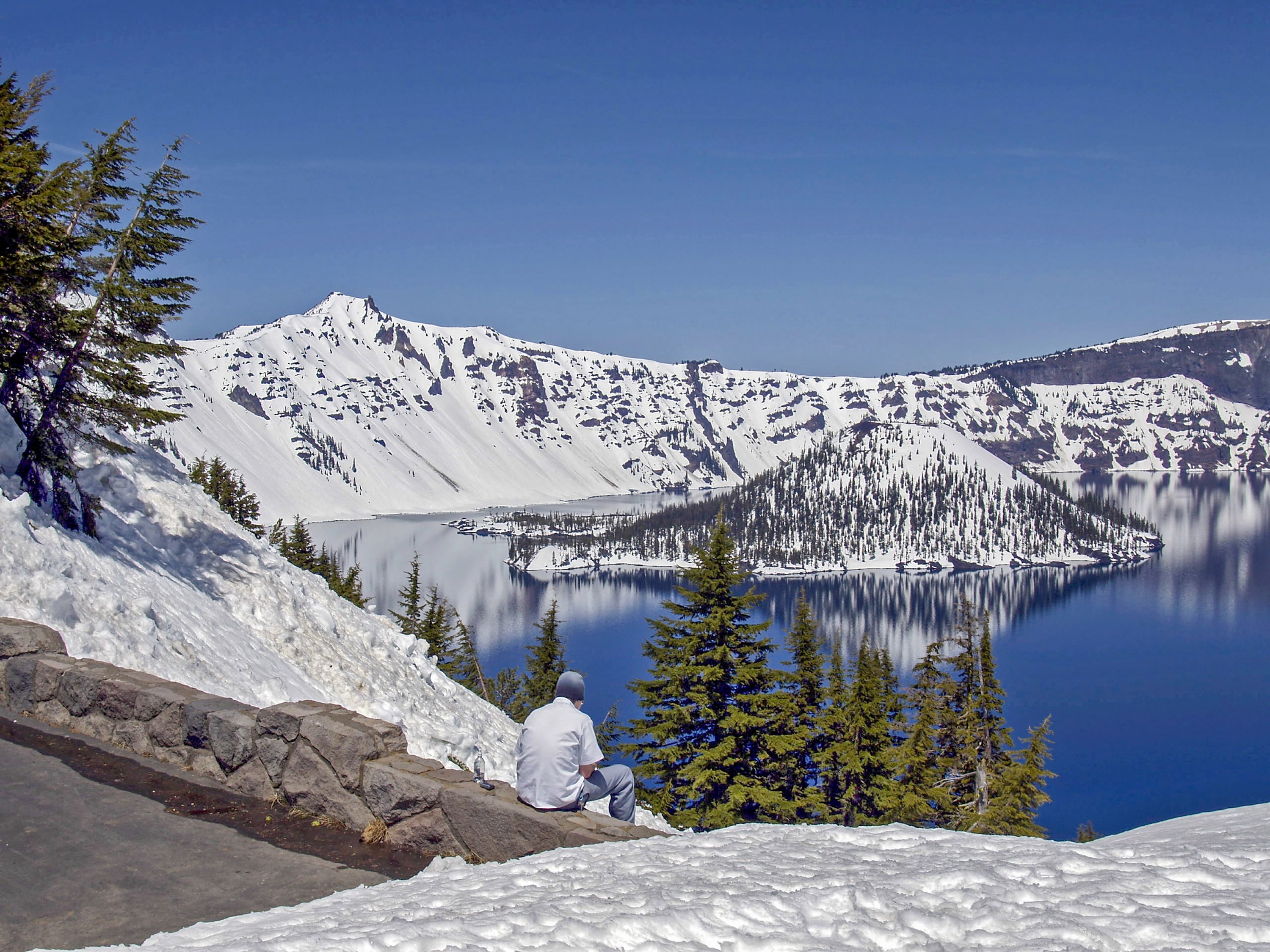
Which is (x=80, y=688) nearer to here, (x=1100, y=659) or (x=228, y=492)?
(x=228, y=492)

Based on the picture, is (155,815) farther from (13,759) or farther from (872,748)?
(872,748)

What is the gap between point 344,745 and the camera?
9.34 m

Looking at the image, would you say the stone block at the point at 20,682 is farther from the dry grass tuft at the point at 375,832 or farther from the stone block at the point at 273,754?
the dry grass tuft at the point at 375,832

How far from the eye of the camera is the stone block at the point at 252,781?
380 inches

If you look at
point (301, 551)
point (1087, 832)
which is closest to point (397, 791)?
point (301, 551)

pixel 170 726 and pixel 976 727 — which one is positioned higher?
pixel 170 726

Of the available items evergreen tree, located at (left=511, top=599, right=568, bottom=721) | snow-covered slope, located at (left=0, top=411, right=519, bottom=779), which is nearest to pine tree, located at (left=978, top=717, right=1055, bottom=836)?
snow-covered slope, located at (left=0, top=411, right=519, bottom=779)

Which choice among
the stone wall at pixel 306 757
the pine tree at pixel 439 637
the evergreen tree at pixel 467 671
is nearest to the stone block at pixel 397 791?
the stone wall at pixel 306 757

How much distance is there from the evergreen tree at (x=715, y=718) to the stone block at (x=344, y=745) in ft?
67.0

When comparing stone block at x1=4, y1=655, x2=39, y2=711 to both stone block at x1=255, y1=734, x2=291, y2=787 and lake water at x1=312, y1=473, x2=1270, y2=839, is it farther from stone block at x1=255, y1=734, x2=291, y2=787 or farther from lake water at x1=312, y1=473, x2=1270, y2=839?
lake water at x1=312, y1=473, x2=1270, y2=839

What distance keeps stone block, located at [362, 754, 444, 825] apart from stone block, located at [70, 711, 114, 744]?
13.1ft

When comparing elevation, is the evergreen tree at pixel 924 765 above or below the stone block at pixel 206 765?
below

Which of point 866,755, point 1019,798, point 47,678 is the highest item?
point 47,678

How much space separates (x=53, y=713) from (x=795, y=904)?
9727mm
